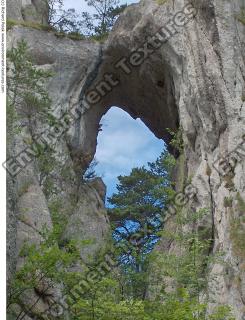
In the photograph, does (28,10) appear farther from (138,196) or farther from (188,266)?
(188,266)

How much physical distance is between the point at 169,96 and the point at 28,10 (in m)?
10.8

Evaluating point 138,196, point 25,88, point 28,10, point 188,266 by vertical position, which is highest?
point 28,10

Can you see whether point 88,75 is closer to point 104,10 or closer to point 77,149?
point 77,149

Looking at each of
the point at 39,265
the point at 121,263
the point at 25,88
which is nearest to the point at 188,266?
the point at 39,265

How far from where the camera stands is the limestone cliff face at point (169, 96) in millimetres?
18828

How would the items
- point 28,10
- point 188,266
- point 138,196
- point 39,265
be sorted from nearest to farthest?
point 39,265
point 188,266
point 28,10
point 138,196

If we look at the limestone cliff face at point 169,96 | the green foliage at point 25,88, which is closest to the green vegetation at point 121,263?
the green foliage at point 25,88

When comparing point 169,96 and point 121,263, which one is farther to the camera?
point 169,96

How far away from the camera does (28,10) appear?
31172 mm

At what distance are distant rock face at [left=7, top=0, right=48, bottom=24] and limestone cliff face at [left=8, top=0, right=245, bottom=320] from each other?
3.10 metres

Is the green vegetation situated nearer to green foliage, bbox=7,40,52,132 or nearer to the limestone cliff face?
green foliage, bbox=7,40,52,132

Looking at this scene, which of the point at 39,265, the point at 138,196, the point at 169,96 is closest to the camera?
the point at 39,265

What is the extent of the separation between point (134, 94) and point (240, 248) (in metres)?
14.3

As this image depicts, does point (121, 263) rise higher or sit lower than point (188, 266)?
higher
